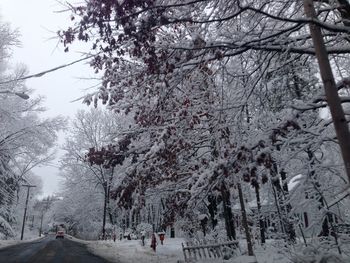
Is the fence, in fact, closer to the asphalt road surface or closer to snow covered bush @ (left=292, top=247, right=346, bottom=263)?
snow covered bush @ (left=292, top=247, right=346, bottom=263)

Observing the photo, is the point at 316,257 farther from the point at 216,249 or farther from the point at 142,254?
the point at 142,254

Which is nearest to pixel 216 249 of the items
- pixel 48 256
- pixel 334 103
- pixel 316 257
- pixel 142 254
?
pixel 316 257

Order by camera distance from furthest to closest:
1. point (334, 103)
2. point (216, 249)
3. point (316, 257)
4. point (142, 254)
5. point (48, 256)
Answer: point (142, 254) < point (48, 256) < point (216, 249) < point (316, 257) < point (334, 103)

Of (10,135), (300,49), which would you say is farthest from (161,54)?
(10,135)

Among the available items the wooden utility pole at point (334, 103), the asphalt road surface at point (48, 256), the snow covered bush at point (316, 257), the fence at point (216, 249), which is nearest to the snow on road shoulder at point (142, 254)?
the asphalt road surface at point (48, 256)

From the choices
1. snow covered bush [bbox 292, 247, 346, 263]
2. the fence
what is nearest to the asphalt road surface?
the fence

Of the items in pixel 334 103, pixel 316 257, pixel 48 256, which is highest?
pixel 334 103

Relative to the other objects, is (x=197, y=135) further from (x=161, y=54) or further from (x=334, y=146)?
(x=161, y=54)

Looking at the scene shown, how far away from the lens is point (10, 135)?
2256cm

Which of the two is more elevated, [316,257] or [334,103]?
[334,103]

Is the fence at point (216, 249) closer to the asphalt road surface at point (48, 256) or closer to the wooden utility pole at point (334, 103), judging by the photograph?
the asphalt road surface at point (48, 256)

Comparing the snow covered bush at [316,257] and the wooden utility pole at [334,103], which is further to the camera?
the snow covered bush at [316,257]

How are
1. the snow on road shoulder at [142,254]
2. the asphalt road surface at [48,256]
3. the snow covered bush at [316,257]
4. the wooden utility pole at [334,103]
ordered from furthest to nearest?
the snow on road shoulder at [142,254], the asphalt road surface at [48,256], the snow covered bush at [316,257], the wooden utility pole at [334,103]

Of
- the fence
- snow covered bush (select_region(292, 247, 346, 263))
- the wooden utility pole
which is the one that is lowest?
snow covered bush (select_region(292, 247, 346, 263))
